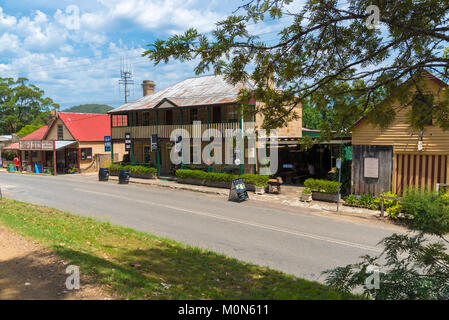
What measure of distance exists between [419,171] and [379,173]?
163cm

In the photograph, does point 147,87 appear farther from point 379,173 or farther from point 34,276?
point 34,276

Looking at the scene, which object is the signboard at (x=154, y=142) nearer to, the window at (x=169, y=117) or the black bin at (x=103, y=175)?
the window at (x=169, y=117)

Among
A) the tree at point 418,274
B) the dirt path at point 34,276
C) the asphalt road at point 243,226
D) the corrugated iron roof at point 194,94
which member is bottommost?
the asphalt road at point 243,226

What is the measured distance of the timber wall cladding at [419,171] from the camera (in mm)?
13422

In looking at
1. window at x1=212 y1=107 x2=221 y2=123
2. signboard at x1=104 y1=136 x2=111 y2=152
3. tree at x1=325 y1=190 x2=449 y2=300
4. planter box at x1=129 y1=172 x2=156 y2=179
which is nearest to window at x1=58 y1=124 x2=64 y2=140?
signboard at x1=104 y1=136 x2=111 y2=152

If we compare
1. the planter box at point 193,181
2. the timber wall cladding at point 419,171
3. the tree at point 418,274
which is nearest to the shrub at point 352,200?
the timber wall cladding at point 419,171

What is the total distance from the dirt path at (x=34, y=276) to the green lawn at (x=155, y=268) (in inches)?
10.6

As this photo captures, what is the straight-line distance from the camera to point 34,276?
5.34m

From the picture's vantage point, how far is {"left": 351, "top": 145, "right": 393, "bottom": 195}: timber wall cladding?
48.5 feet

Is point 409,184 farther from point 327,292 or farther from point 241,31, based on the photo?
point 241,31

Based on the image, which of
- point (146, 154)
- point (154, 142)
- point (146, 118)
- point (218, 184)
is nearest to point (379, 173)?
point (218, 184)

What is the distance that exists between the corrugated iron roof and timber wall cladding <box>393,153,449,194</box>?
9.95 metres

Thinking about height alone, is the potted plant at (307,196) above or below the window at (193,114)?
below
